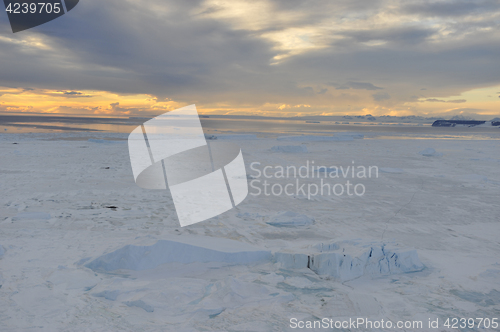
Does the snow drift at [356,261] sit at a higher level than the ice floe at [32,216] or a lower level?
lower

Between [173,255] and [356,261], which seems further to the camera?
[173,255]

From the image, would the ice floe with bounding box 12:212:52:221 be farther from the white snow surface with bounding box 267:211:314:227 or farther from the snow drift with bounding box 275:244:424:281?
the snow drift with bounding box 275:244:424:281

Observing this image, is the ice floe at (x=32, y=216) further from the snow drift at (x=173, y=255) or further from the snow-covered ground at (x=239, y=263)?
the snow drift at (x=173, y=255)

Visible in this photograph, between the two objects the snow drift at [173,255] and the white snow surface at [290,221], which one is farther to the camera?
the white snow surface at [290,221]

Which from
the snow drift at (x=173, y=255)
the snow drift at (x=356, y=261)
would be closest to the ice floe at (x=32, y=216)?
the snow drift at (x=173, y=255)

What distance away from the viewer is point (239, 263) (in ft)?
12.5

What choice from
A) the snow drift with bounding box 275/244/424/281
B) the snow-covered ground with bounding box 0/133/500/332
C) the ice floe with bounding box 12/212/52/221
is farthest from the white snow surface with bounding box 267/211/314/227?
the ice floe with bounding box 12/212/52/221

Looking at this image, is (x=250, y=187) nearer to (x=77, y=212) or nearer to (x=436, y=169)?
(x=77, y=212)

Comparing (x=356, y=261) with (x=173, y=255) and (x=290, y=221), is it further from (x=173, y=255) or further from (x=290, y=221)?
(x=173, y=255)

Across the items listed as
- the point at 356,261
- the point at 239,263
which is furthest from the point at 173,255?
the point at 356,261

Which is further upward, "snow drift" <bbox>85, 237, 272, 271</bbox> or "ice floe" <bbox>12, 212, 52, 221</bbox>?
"ice floe" <bbox>12, 212, 52, 221</bbox>

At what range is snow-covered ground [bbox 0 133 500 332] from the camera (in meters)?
2.76

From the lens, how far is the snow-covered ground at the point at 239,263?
9.04ft

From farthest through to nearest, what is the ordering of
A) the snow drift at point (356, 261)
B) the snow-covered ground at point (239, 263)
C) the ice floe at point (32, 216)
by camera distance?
the ice floe at point (32, 216) → the snow drift at point (356, 261) → the snow-covered ground at point (239, 263)
